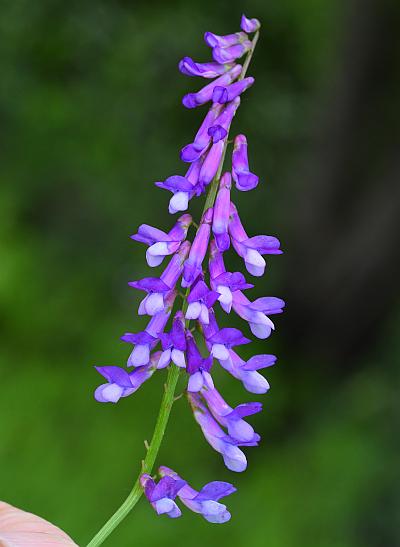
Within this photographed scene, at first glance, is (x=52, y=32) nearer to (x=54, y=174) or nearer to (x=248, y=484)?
(x=54, y=174)

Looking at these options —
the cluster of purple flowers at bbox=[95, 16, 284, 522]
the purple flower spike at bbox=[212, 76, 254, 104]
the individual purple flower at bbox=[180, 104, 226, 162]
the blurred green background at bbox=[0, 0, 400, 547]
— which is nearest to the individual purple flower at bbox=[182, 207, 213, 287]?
the cluster of purple flowers at bbox=[95, 16, 284, 522]

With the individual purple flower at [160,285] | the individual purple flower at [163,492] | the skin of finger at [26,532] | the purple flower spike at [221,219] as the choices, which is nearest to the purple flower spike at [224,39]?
the purple flower spike at [221,219]

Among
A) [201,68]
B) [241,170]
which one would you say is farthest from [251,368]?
[201,68]

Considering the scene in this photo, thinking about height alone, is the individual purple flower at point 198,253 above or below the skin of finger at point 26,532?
above

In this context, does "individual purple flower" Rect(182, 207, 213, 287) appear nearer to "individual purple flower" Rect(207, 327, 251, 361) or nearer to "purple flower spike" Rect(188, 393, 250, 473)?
"individual purple flower" Rect(207, 327, 251, 361)

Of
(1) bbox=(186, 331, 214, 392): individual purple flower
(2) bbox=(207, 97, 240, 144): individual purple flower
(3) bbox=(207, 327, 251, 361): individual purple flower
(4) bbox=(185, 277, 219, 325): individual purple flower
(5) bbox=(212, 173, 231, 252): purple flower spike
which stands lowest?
(1) bbox=(186, 331, 214, 392): individual purple flower

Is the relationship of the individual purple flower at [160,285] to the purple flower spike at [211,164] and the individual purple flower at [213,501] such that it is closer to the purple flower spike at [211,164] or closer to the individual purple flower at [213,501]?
the purple flower spike at [211,164]

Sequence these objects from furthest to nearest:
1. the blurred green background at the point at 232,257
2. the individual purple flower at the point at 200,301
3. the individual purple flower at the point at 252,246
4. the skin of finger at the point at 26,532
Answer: the blurred green background at the point at 232,257 < the skin of finger at the point at 26,532 < the individual purple flower at the point at 252,246 < the individual purple flower at the point at 200,301
